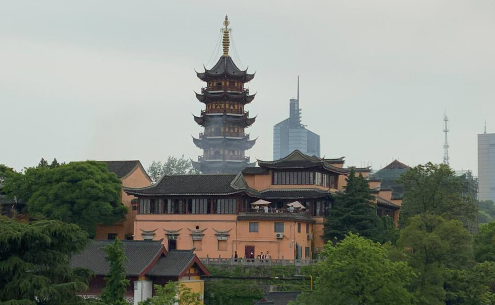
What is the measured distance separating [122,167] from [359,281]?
115 ft

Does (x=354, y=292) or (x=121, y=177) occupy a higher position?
(x=121, y=177)

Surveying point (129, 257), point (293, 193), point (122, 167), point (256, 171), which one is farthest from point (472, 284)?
point (122, 167)

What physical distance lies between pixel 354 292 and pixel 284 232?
19.1 meters

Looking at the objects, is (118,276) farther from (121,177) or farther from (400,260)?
(121,177)

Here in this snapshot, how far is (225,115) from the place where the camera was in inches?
4146

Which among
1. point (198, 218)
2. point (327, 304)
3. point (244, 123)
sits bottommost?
point (327, 304)

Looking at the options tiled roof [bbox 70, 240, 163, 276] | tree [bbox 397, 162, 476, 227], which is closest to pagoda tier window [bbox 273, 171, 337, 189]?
tree [bbox 397, 162, 476, 227]

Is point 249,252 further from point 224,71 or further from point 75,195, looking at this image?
point 224,71

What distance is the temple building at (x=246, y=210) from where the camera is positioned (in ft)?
207

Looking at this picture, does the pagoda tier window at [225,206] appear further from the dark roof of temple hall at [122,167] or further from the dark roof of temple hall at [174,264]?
the dark roof of temple hall at [122,167]

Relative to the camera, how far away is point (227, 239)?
64.2m

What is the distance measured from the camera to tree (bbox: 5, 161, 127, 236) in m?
65.2

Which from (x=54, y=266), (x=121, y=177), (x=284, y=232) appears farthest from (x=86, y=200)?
(x=54, y=266)

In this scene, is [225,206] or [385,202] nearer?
[225,206]
